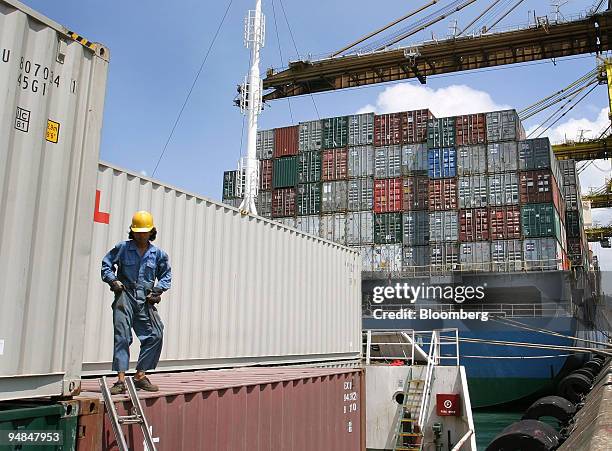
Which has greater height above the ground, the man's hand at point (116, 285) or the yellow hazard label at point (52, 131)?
the yellow hazard label at point (52, 131)

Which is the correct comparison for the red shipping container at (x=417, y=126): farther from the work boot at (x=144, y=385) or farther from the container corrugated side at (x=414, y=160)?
the work boot at (x=144, y=385)

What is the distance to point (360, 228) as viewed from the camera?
31.6 metres

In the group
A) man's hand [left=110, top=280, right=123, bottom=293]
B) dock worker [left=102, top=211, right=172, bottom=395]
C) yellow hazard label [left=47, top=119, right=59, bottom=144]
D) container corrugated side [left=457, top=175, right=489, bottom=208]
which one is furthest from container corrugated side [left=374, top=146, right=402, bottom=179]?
yellow hazard label [left=47, top=119, right=59, bottom=144]

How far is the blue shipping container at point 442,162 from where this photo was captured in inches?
1216

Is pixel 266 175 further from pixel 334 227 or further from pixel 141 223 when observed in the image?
pixel 141 223

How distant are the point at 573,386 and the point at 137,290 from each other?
67.8 ft

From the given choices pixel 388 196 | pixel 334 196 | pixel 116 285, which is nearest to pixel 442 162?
pixel 388 196

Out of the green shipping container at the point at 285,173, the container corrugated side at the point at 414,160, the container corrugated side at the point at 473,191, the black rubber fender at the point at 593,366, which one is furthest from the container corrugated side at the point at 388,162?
the black rubber fender at the point at 593,366

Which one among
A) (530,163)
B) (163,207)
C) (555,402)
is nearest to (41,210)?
(163,207)

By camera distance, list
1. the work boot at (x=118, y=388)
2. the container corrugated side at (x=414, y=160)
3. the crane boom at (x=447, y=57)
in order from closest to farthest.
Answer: the work boot at (x=118, y=388) < the crane boom at (x=447, y=57) < the container corrugated side at (x=414, y=160)

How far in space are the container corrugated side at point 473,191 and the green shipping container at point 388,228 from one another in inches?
139

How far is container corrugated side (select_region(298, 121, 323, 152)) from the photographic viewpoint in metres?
34.5

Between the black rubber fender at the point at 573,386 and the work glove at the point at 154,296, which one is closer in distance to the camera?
the work glove at the point at 154,296

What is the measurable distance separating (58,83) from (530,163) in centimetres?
2852
